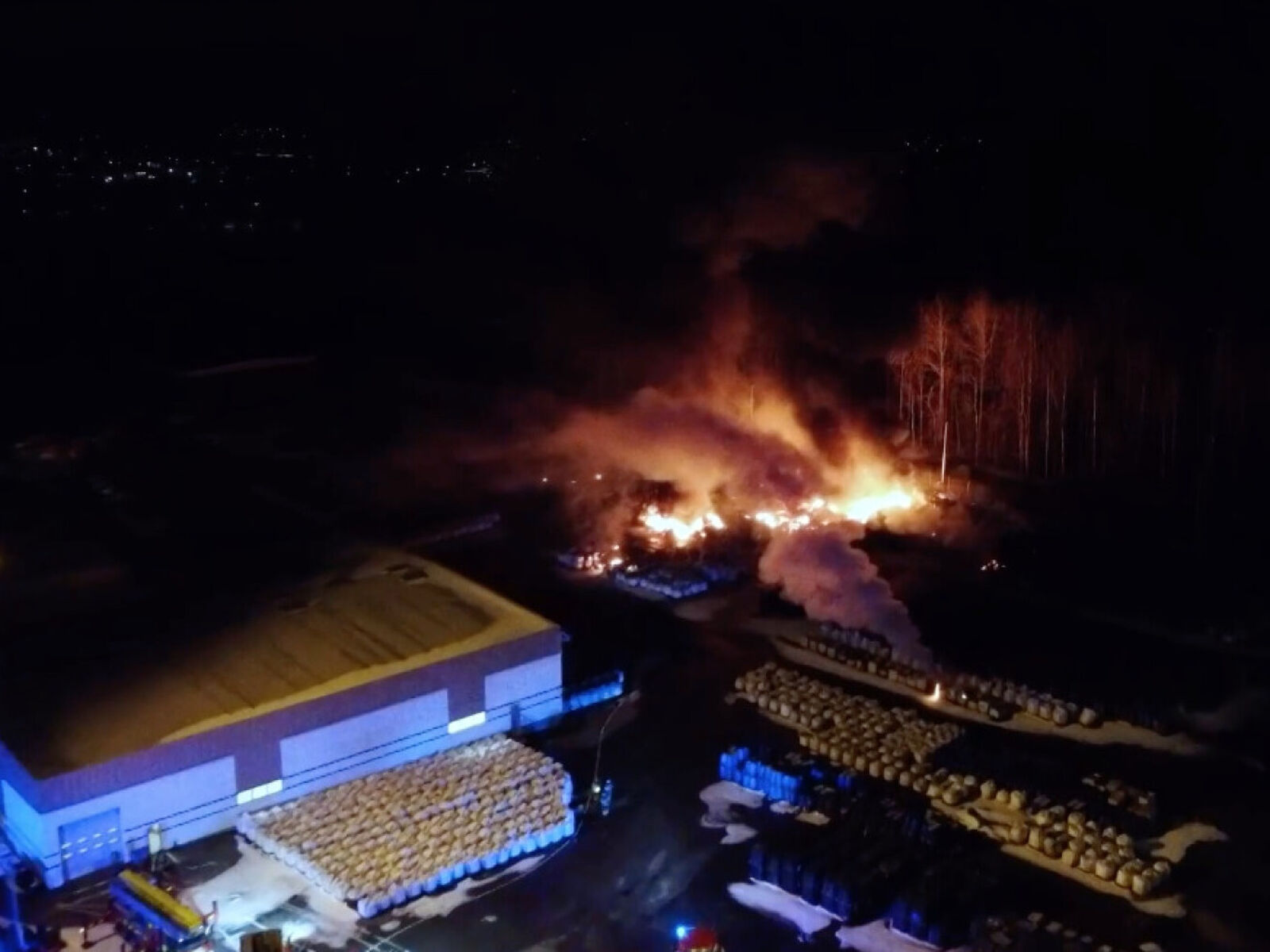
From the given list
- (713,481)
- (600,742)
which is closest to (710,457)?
(713,481)

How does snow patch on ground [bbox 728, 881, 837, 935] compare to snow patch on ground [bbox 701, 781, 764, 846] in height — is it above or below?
below

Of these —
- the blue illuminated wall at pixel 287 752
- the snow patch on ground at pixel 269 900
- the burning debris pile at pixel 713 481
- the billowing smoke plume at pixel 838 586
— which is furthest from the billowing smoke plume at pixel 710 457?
the snow patch on ground at pixel 269 900

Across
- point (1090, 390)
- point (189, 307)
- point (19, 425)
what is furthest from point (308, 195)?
point (1090, 390)

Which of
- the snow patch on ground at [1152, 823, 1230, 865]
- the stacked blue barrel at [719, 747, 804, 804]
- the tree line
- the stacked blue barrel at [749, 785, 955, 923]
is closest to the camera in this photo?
the stacked blue barrel at [749, 785, 955, 923]

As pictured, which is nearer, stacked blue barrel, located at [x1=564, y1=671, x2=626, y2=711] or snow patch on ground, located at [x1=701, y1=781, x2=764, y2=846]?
snow patch on ground, located at [x1=701, y1=781, x2=764, y2=846]

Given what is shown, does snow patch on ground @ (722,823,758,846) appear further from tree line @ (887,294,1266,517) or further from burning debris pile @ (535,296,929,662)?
tree line @ (887,294,1266,517)

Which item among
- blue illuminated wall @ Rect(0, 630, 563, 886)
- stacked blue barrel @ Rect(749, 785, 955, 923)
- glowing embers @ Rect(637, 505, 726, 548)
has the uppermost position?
glowing embers @ Rect(637, 505, 726, 548)

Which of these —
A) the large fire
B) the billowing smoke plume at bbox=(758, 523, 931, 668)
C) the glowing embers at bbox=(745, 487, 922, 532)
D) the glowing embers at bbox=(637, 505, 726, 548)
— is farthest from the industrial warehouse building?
the glowing embers at bbox=(745, 487, 922, 532)
